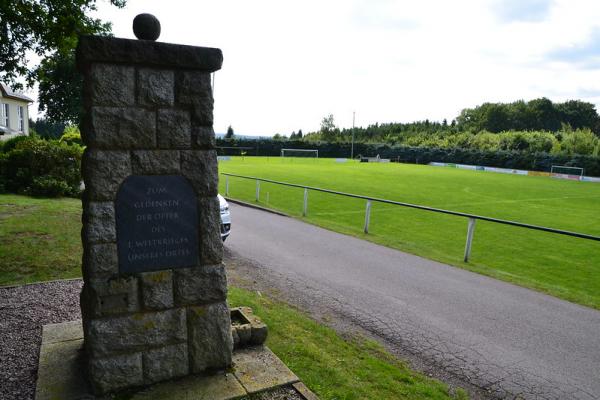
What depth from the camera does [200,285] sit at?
12.2 ft

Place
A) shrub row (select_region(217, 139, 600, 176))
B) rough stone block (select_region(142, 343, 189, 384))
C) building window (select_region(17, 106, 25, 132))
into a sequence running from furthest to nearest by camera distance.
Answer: shrub row (select_region(217, 139, 600, 176)), building window (select_region(17, 106, 25, 132)), rough stone block (select_region(142, 343, 189, 384))

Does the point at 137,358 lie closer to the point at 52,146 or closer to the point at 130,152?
the point at 130,152

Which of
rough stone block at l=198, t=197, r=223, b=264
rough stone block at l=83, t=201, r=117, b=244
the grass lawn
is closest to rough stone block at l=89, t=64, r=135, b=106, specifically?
rough stone block at l=83, t=201, r=117, b=244

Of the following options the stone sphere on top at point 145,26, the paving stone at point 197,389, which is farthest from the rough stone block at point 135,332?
the stone sphere on top at point 145,26

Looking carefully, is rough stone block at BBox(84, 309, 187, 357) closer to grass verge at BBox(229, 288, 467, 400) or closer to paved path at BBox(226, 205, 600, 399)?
grass verge at BBox(229, 288, 467, 400)

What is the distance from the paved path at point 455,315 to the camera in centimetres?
462

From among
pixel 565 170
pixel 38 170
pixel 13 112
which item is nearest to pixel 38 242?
pixel 38 170

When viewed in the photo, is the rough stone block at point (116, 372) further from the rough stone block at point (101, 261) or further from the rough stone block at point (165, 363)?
the rough stone block at point (101, 261)

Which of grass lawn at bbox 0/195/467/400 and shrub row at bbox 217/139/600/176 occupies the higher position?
shrub row at bbox 217/139/600/176

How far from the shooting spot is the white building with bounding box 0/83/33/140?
35250mm

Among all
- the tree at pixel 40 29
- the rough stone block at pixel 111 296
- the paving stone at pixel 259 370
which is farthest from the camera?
the tree at pixel 40 29

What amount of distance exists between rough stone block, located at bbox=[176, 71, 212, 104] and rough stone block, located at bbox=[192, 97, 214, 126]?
3cm

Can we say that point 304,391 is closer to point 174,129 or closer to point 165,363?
point 165,363

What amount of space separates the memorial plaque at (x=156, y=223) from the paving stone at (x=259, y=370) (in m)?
1.11
